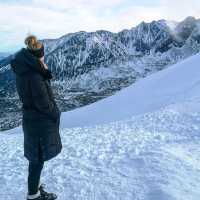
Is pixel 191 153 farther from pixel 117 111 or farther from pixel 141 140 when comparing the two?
pixel 117 111

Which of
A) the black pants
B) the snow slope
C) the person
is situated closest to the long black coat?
the person

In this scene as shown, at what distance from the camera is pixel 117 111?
20297 mm

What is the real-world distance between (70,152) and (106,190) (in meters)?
2.89

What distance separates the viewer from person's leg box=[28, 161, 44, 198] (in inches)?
283

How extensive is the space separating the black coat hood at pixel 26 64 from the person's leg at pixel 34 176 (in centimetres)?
145

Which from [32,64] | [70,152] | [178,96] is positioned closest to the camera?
[32,64]

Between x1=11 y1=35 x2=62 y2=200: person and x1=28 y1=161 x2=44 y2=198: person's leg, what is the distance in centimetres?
2

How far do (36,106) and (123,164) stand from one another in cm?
330

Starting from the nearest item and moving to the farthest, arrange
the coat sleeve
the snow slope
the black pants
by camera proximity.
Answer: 1. the coat sleeve
2. the black pants
3. the snow slope

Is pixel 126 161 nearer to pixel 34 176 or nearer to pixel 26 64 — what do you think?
pixel 34 176

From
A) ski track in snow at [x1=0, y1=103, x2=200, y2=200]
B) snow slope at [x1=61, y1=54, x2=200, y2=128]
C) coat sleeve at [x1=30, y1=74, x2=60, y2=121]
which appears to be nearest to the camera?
coat sleeve at [x1=30, y1=74, x2=60, y2=121]

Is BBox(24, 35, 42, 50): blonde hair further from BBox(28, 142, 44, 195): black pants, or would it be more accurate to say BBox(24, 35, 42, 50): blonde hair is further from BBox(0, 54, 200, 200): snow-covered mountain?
BBox(0, 54, 200, 200): snow-covered mountain

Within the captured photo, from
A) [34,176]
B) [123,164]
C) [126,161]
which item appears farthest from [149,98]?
[34,176]

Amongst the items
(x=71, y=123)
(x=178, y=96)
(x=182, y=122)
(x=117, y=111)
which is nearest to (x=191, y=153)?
(x=182, y=122)
